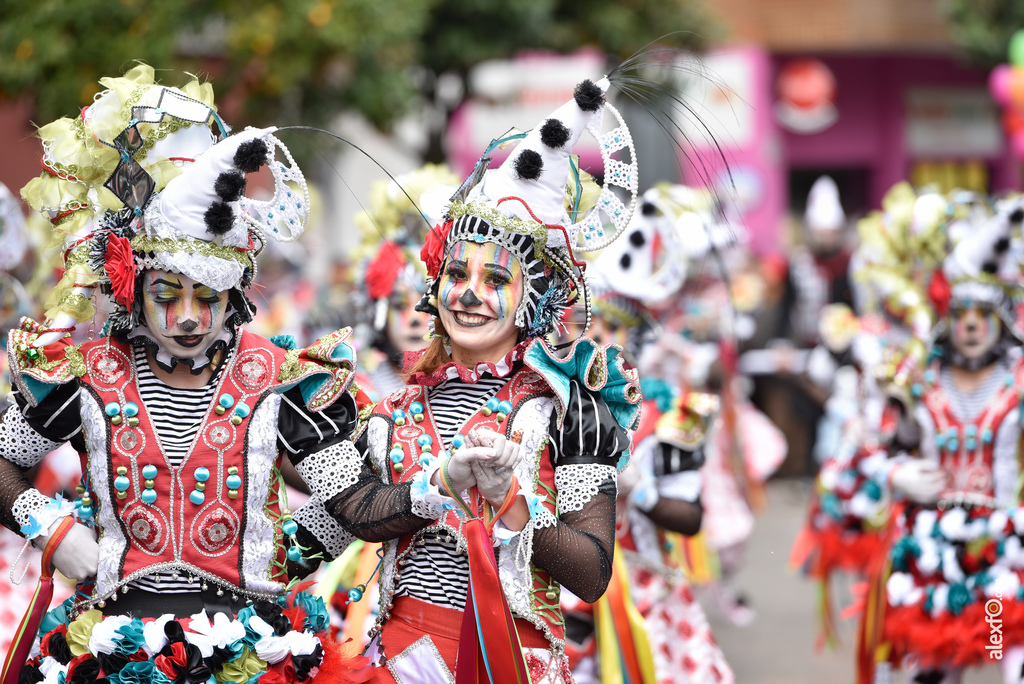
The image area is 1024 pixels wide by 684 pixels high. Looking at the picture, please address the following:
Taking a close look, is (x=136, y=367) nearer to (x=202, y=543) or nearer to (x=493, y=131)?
(x=202, y=543)

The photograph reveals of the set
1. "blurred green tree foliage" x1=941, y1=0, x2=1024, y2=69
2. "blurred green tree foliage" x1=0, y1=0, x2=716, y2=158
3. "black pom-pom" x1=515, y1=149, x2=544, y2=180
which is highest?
"blurred green tree foliage" x1=941, y1=0, x2=1024, y2=69

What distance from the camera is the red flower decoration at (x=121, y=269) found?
124 inches

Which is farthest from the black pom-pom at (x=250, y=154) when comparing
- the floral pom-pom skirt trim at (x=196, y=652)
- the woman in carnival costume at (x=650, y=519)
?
the woman in carnival costume at (x=650, y=519)

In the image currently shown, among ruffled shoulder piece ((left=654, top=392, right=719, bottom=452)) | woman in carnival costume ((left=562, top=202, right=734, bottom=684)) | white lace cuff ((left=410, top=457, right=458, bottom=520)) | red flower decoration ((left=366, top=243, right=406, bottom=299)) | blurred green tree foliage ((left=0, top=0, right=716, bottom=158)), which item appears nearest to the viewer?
white lace cuff ((left=410, top=457, right=458, bottom=520))

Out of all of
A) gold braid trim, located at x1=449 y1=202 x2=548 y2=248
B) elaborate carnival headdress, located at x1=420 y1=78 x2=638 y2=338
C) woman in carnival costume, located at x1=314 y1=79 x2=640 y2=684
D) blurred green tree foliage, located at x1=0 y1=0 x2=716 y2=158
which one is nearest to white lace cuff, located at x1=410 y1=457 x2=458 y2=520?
woman in carnival costume, located at x1=314 y1=79 x2=640 y2=684

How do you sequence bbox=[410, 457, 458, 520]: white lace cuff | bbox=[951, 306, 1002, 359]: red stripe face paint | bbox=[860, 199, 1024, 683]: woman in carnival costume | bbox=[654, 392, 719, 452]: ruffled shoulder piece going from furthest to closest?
bbox=[951, 306, 1002, 359]: red stripe face paint, bbox=[860, 199, 1024, 683]: woman in carnival costume, bbox=[654, 392, 719, 452]: ruffled shoulder piece, bbox=[410, 457, 458, 520]: white lace cuff

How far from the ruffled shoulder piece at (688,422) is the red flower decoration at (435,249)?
1621mm

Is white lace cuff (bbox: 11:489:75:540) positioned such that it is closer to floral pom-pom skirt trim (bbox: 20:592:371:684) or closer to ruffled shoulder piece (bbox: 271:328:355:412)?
floral pom-pom skirt trim (bbox: 20:592:371:684)

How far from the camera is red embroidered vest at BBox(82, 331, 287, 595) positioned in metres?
3.15

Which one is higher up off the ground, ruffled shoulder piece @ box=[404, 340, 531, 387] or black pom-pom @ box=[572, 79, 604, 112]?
black pom-pom @ box=[572, 79, 604, 112]

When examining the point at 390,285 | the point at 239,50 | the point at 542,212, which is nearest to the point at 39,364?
the point at 542,212

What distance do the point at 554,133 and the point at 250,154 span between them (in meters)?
0.73

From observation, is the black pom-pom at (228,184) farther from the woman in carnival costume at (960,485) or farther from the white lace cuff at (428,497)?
the woman in carnival costume at (960,485)

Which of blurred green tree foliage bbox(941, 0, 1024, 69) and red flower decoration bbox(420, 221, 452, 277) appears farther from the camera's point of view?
blurred green tree foliage bbox(941, 0, 1024, 69)
